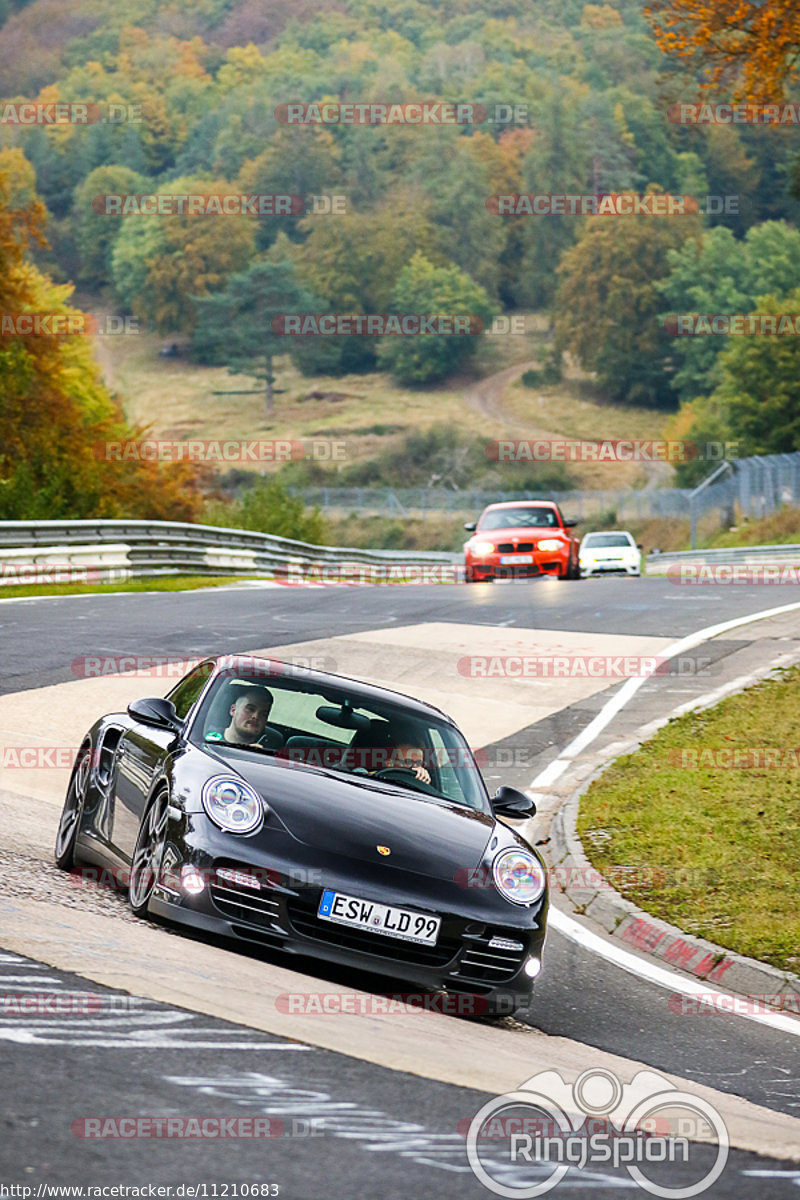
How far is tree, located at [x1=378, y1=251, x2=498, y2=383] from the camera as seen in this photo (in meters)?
152

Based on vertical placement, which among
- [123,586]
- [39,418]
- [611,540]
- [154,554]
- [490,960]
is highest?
[490,960]

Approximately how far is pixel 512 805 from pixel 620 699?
963cm

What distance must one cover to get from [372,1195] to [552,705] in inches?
506

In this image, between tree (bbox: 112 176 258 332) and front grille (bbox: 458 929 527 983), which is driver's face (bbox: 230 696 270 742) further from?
tree (bbox: 112 176 258 332)

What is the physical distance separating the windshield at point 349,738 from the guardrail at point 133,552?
62.4ft

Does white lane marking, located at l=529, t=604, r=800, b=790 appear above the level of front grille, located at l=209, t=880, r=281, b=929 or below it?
below

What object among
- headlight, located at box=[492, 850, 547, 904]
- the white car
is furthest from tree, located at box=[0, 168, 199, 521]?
headlight, located at box=[492, 850, 547, 904]

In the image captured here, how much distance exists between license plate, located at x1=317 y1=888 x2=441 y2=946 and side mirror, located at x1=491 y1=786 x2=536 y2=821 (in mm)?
1347

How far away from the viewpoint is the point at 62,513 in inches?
1372

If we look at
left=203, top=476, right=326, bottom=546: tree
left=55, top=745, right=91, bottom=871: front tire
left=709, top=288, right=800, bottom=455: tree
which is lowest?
left=709, top=288, right=800, bottom=455: tree

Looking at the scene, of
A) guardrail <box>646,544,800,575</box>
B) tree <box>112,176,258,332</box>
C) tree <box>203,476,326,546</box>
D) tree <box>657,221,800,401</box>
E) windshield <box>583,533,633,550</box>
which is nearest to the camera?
windshield <box>583,533,633,550</box>

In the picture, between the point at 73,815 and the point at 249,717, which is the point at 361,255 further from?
the point at 249,717

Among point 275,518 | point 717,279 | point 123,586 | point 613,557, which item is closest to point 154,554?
point 123,586

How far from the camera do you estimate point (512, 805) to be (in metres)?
7.60
